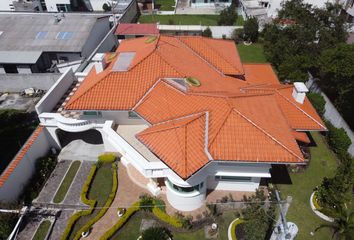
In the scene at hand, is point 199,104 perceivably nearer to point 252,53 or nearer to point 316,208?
point 316,208

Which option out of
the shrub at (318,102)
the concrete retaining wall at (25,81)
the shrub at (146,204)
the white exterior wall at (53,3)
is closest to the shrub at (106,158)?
the shrub at (146,204)

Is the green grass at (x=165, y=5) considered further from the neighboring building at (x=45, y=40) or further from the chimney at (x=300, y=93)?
the chimney at (x=300, y=93)

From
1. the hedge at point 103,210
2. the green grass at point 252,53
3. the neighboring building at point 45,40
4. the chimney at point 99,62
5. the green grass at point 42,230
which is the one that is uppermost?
the chimney at point 99,62

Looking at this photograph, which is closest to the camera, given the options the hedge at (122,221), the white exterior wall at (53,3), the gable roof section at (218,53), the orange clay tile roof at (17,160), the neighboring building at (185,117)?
the neighboring building at (185,117)

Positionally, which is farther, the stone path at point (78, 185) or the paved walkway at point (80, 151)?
the paved walkway at point (80, 151)

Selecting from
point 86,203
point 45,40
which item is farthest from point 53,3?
point 86,203

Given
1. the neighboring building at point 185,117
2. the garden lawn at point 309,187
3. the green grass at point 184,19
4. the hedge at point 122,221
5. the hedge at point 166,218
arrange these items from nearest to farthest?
the neighboring building at point 185,117, the hedge at point 122,221, the hedge at point 166,218, the garden lawn at point 309,187, the green grass at point 184,19

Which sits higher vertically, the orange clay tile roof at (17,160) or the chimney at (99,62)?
the chimney at (99,62)
